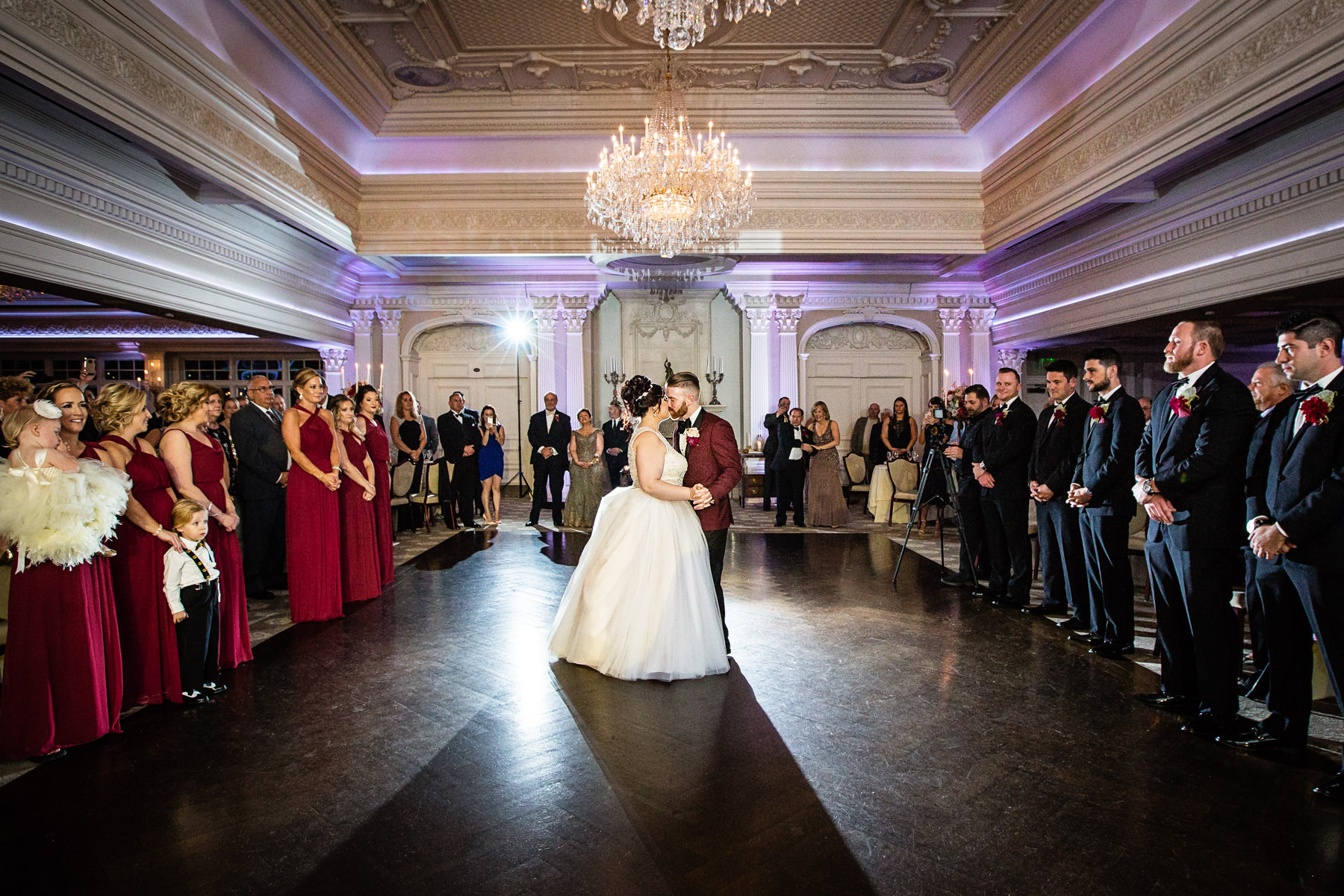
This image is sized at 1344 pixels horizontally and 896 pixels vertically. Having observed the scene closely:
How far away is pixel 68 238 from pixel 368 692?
4457mm

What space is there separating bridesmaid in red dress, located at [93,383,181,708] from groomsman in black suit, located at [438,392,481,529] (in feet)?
17.6

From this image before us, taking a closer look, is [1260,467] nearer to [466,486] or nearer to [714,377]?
[466,486]

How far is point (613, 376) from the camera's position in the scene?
1257 cm

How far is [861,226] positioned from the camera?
963 cm

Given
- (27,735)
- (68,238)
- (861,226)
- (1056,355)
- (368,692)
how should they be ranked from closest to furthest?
(27,735) < (368,692) < (68,238) < (861,226) < (1056,355)

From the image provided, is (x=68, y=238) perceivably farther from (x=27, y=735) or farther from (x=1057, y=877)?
(x=1057, y=877)

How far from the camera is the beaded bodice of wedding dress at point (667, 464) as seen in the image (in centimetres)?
397

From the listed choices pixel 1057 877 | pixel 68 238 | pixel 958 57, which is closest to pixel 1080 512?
pixel 1057 877

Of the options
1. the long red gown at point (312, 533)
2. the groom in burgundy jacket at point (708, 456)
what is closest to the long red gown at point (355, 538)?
the long red gown at point (312, 533)

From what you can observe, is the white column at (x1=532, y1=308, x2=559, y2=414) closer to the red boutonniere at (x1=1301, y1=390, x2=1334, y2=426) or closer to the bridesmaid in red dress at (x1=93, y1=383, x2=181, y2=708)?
the bridesmaid in red dress at (x1=93, y1=383, x2=181, y2=708)

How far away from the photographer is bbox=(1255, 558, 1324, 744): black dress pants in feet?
9.82

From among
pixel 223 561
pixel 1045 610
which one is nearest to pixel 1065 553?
pixel 1045 610

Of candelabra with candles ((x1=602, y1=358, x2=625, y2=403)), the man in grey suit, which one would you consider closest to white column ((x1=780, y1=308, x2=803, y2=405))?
candelabra with candles ((x1=602, y1=358, x2=625, y2=403))

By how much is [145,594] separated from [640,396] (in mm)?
2458
